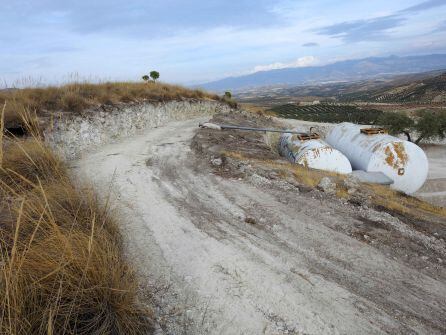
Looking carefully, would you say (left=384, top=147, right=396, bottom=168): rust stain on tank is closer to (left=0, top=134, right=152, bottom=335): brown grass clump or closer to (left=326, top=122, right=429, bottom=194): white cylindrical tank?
(left=326, top=122, right=429, bottom=194): white cylindrical tank

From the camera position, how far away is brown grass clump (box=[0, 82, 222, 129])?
1343 cm

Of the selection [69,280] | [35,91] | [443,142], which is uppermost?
[35,91]

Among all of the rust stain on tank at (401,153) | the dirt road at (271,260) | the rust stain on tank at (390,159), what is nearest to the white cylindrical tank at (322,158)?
the rust stain on tank at (390,159)

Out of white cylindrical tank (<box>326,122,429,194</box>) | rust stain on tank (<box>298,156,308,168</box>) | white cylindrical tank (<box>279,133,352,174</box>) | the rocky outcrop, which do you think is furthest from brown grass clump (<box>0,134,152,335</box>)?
white cylindrical tank (<box>326,122,429,194</box>)

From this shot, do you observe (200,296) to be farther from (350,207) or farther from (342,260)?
(350,207)

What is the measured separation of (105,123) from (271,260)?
1286 centimetres

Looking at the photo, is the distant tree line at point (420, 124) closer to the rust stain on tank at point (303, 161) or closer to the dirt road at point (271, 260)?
the rust stain on tank at point (303, 161)

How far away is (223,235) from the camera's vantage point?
21.8 ft

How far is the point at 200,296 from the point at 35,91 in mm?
14607

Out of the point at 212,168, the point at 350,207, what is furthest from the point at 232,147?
the point at 350,207

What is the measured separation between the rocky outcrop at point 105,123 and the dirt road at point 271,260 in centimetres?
446

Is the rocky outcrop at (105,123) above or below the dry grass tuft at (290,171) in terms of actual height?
above

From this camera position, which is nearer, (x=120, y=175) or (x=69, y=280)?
(x=69, y=280)

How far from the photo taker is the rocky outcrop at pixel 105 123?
1323 centimetres
